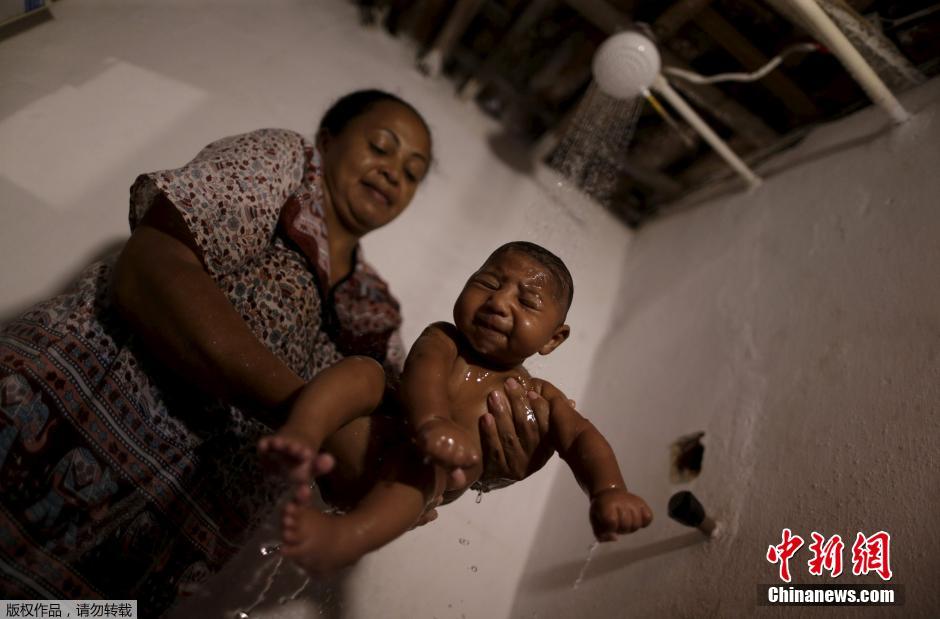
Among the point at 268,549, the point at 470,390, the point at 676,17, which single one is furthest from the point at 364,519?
the point at 676,17

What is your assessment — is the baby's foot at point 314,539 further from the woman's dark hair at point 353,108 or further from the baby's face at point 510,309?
the woman's dark hair at point 353,108

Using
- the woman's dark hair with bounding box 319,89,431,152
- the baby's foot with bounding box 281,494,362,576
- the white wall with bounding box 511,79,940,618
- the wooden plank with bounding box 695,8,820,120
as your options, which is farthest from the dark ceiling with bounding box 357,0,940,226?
the baby's foot with bounding box 281,494,362,576

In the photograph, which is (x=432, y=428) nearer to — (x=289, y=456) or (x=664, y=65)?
(x=289, y=456)

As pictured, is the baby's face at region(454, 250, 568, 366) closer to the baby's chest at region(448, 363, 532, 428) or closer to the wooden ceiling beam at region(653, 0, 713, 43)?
the baby's chest at region(448, 363, 532, 428)

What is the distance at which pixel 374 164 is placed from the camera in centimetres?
121

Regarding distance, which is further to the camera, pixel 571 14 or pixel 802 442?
pixel 571 14

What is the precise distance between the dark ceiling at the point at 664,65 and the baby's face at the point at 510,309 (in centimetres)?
106

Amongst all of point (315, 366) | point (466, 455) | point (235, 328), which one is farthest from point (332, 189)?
point (466, 455)

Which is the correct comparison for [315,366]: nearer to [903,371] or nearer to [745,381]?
[745,381]

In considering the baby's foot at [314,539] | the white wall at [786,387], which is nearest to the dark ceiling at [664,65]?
the white wall at [786,387]

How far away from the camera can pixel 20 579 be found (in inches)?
30.1

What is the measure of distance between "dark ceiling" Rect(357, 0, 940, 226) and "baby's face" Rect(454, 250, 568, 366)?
1061 millimetres

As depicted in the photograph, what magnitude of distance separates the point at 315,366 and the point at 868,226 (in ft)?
4.18

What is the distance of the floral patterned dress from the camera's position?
78 centimetres
